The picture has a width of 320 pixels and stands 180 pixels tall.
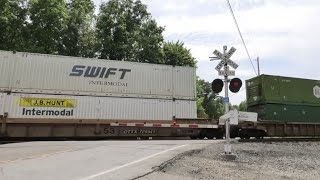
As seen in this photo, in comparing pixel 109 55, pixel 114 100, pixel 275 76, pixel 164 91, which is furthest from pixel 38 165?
pixel 109 55

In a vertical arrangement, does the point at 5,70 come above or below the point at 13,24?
below

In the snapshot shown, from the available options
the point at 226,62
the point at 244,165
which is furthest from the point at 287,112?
the point at 244,165

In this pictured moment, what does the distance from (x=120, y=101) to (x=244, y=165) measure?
14.4 metres

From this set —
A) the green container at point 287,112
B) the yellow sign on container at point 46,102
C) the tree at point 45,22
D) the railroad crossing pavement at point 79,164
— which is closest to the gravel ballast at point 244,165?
the railroad crossing pavement at point 79,164

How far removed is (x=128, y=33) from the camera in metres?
47.3

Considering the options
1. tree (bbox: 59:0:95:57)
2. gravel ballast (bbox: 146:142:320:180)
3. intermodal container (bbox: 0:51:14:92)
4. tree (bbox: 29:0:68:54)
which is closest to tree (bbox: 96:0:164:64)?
tree (bbox: 59:0:95:57)

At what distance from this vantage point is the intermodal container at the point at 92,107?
23.6 meters

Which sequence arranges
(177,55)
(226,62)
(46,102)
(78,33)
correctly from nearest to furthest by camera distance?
(226,62) < (46,102) < (78,33) < (177,55)

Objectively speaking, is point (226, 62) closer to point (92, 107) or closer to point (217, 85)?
point (217, 85)

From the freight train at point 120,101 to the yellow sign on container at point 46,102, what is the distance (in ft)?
0.09

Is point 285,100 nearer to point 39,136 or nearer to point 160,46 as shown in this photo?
point 39,136

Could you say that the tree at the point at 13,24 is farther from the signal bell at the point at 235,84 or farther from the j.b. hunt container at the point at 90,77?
the signal bell at the point at 235,84

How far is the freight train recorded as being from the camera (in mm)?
23750

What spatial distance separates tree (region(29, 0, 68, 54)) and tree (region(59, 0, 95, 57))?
5.99 ft
